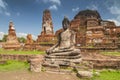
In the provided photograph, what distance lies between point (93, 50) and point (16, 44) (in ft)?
40.5

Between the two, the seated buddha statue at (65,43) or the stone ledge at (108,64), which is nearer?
the stone ledge at (108,64)

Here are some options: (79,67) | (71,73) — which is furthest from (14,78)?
(79,67)

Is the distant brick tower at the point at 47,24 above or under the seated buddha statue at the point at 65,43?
above

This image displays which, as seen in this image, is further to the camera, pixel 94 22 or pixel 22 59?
pixel 94 22

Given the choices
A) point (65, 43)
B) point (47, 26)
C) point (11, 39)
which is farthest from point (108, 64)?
point (47, 26)

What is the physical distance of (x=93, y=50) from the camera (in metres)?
15.2

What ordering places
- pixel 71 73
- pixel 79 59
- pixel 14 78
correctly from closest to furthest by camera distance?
pixel 14 78, pixel 71 73, pixel 79 59

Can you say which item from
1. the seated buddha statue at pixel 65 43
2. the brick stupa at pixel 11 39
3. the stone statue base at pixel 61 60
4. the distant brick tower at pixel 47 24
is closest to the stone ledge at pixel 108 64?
the stone statue base at pixel 61 60

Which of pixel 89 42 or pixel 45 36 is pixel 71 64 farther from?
pixel 45 36

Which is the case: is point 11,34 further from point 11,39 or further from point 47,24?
point 47,24

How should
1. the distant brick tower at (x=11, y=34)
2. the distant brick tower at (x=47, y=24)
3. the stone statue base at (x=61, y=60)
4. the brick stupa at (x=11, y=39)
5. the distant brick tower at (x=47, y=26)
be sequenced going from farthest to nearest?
the distant brick tower at (x=47, y=24) → the distant brick tower at (x=47, y=26) → the distant brick tower at (x=11, y=34) → the brick stupa at (x=11, y=39) → the stone statue base at (x=61, y=60)

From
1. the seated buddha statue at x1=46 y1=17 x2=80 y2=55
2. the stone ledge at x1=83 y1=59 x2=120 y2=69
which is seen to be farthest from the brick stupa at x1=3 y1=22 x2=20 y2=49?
the stone ledge at x1=83 y1=59 x2=120 y2=69

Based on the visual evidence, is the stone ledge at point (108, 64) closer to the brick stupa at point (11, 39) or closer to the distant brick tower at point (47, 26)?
the brick stupa at point (11, 39)

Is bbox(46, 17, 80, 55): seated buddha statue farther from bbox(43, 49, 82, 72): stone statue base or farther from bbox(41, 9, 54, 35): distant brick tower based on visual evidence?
bbox(41, 9, 54, 35): distant brick tower
